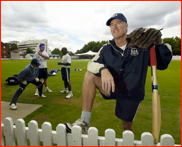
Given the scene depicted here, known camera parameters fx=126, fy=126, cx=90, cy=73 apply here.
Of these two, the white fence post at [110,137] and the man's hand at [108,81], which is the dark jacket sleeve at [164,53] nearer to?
the man's hand at [108,81]

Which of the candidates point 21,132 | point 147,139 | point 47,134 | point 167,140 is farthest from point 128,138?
point 21,132

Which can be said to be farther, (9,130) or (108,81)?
(9,130)

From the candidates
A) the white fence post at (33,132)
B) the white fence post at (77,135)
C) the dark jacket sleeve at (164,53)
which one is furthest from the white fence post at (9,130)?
the dark jacket sleeve at (164,53)

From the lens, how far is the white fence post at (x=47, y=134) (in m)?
1.74

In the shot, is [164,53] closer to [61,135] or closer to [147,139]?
[147,139]

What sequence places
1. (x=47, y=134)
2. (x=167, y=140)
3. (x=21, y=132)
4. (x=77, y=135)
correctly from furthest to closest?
(x=21, y=132) < (x=47, y=134) < (x=77, y=135) < (x=167, y=140)

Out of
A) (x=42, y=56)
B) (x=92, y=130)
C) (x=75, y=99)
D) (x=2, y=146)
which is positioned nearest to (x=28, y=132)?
(x=2, y=146)

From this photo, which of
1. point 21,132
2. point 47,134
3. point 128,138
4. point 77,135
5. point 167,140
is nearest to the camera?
point 167,140

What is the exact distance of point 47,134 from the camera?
5.79 feet

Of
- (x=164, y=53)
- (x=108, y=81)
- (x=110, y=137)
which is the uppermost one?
(x=164, y=53)

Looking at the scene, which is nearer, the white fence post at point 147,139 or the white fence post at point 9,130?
the white fence post at point 147,139

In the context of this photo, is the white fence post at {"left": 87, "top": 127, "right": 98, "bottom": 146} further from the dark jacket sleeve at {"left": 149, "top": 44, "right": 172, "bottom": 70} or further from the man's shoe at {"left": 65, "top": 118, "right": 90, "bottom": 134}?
the dark jacket sleeve at {"left": 149, "top": 44, "right": 172, "bottom": 70}

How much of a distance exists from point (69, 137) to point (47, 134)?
13.1 inches

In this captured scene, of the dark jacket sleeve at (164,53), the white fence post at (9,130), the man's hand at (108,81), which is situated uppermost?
the dark jacket sleeve at (164,53)
